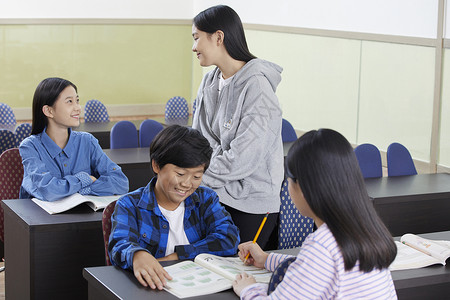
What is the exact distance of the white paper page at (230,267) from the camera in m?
2.15

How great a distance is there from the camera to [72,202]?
3137 millimetres

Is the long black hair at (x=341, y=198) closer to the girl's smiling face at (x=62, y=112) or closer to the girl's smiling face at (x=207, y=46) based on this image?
the girl's smiling face at (x=207, y=46)

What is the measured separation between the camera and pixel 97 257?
10.2 feet

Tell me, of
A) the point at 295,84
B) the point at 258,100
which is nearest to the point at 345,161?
the point at 258,100

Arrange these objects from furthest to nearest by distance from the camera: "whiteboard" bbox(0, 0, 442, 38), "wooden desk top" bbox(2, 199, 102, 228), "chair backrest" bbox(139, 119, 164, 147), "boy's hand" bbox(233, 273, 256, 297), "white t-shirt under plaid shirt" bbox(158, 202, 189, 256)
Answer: "whiteboard" bbox(0, 0, 442, 38), "chair backrest" bbox(139, 119, 164, 147), "wooden desk top" bbox(2, 199, 102, 228), "white t-shirt under plaid shirt" bbox(158, 202, 189, 256), "boy's hand" bbox(233, 273, 256, 297)

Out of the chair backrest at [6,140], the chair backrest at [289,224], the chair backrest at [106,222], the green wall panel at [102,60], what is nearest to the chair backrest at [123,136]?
the chair backrest at [6,140]

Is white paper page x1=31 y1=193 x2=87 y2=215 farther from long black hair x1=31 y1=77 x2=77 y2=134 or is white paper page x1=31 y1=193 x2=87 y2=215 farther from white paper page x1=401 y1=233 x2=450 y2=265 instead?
white paper page x1=401 y1=233 x2=450 y2=265

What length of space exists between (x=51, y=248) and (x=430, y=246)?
1502mm

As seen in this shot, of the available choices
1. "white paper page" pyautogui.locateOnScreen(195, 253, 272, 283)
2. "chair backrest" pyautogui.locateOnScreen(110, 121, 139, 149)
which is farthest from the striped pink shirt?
"chair backrest" pyautogui.locateOnScreen(110, 121, 139, 149)

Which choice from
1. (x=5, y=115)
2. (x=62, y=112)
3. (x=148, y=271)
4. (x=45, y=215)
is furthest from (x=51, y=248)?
(x=5, y=115)

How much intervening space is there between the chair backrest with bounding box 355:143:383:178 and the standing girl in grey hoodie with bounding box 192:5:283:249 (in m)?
1.55

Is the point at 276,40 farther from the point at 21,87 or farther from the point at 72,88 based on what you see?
the point at 72,88

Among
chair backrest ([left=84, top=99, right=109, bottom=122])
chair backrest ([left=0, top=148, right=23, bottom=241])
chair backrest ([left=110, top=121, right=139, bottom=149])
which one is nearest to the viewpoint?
chair backrest ([left=0, top=148, right=23, bottom=241])

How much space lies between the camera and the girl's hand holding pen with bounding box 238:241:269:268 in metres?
2.23
